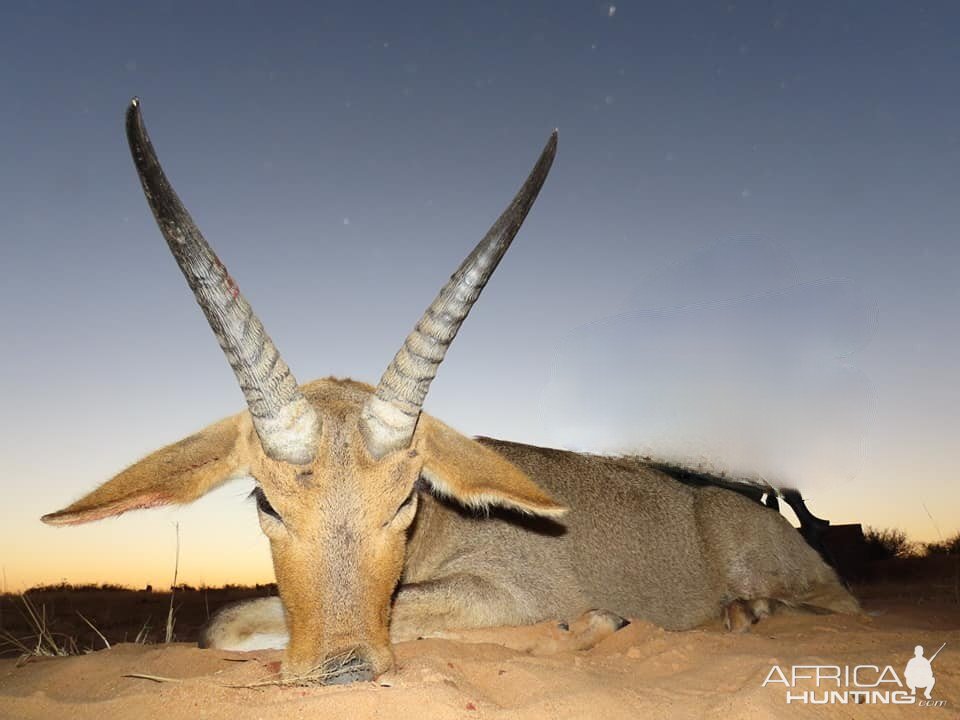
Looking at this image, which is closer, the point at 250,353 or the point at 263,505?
the point at 250,353

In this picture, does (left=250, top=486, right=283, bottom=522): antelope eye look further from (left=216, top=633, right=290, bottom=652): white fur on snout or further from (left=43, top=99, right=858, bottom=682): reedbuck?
(left=216, top=633, right=290, bottom=652): white fur on snout

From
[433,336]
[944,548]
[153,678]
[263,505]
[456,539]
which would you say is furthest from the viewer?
[944,548]

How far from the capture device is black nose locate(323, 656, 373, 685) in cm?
375

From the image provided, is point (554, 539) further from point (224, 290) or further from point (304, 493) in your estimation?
point (224, 290)

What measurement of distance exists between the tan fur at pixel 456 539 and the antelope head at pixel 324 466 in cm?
1

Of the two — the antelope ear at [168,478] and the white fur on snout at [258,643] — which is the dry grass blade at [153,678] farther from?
the white fur on snout at [258,643]

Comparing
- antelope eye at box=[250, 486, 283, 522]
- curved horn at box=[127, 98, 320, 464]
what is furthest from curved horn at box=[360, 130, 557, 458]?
antelope eye at box=[250, 486, 283, 522]

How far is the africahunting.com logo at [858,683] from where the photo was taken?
406cm

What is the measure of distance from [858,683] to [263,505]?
350 cm

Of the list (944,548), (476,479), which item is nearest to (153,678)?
(476,479)

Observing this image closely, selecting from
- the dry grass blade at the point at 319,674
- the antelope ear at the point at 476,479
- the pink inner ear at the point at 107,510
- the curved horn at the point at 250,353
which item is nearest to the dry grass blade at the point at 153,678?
the dry grass blade at the point at 319,674

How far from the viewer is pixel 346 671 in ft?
12.3

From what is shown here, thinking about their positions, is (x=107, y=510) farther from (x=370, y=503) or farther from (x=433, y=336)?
(x=433, y=336)

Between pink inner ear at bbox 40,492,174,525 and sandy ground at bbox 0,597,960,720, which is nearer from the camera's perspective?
sandy ground at bbox 0,597,960,720
